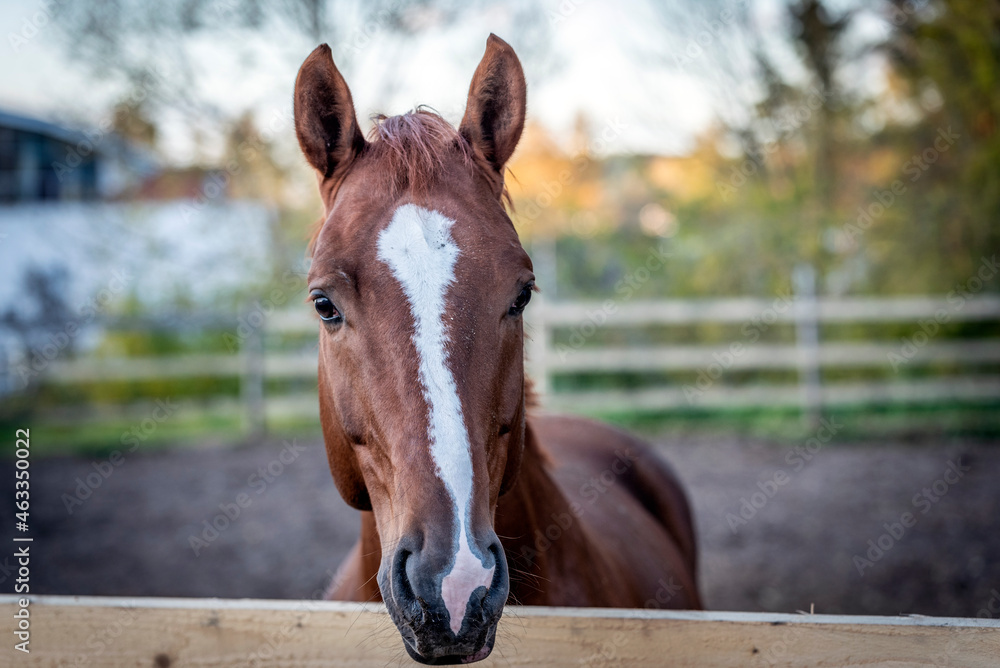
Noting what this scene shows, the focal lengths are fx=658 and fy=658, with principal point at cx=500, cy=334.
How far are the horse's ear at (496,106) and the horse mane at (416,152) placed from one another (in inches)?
2.4

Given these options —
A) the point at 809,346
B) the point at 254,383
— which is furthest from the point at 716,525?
the point at 254,383

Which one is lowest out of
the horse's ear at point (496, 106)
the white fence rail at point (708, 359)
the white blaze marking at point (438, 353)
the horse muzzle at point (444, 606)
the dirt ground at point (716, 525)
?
the dirt ground at point (716, 525)

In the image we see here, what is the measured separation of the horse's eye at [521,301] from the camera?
1545 mm

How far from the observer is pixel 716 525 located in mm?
5809

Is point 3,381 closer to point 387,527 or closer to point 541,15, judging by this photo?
point 541,15

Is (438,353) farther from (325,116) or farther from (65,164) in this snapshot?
(65,164)

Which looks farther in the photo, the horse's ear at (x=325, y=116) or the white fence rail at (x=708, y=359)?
the white fence rail at (x=708, y=359)

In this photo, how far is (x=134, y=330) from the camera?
1015 centimetres

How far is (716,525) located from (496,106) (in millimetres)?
4978

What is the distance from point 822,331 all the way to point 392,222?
929 centimetres

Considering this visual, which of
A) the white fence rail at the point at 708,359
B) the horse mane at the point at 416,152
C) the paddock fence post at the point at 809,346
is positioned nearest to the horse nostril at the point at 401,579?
the horse mane at the point at 416,152

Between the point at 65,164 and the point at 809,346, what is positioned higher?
the point at 65,164

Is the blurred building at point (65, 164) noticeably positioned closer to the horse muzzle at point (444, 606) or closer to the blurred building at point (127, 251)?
the blurred building at point (127, 251)

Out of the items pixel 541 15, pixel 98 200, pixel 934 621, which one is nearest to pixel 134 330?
pixel 98 200
